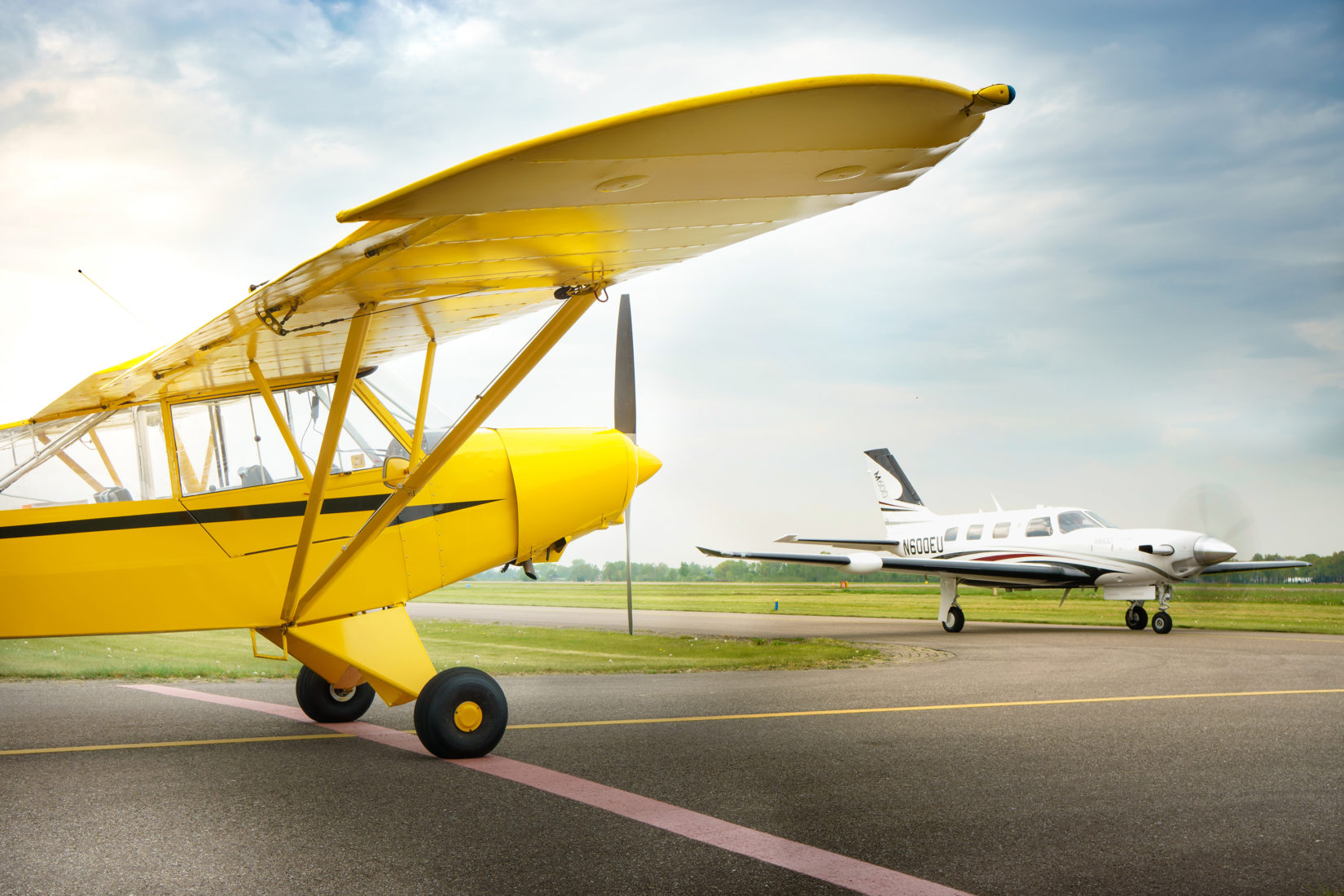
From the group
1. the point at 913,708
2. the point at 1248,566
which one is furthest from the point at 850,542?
the point at 913,708

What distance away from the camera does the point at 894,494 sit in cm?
2562

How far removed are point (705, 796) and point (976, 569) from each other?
15781 mm

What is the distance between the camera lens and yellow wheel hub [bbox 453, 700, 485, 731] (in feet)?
17.5

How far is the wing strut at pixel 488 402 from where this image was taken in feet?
16.0

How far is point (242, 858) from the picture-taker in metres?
3.48

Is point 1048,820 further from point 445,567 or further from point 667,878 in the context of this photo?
point 445,567

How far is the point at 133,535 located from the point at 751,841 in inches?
173

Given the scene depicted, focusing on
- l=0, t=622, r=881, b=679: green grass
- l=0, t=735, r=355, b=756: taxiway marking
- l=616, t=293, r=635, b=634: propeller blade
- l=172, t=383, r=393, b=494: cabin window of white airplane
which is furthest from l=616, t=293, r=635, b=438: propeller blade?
l=0, t=622, r=881, b=679: green grass

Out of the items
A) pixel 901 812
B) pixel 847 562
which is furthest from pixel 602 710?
pixel 847 562

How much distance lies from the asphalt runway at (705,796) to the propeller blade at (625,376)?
8.11 ft

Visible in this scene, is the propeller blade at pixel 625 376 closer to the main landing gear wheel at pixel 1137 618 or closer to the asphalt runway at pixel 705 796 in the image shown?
the asphalt runway at pixel 705 796

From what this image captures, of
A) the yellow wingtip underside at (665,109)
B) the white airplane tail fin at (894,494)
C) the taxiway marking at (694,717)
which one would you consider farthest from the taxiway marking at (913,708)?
the white airplane tail fin at (894,494)

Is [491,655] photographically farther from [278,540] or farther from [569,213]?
[569,213]

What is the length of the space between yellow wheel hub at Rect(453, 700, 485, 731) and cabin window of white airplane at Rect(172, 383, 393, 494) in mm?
1796
